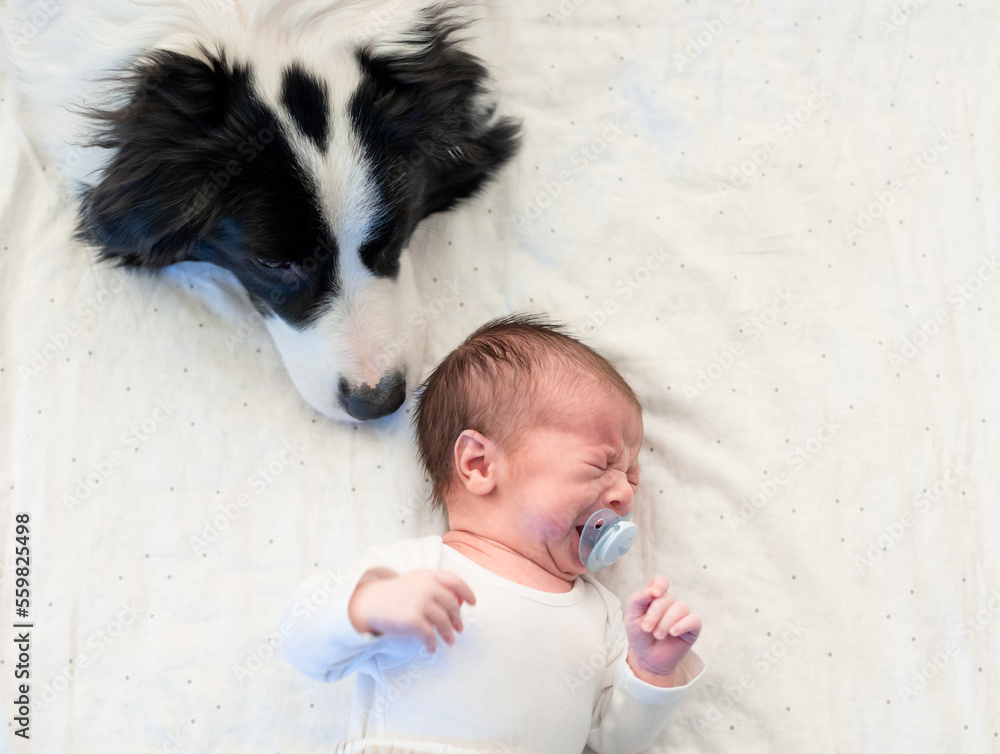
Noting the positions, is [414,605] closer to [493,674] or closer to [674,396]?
[493,674]

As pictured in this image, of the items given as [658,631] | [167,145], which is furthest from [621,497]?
[167,145]

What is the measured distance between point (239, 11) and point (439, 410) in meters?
0.77

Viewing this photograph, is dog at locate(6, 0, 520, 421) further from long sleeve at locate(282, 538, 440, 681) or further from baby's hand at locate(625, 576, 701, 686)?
baby's hand at locate(625, 576, 701, 686)

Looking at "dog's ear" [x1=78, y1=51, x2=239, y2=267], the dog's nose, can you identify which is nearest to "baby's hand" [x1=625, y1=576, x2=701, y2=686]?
the dog's nose

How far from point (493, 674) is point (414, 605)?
0.85ft

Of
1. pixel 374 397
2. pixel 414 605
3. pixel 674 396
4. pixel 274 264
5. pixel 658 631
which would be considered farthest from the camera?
pixel 674 396

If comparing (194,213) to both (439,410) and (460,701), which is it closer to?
(439,410)

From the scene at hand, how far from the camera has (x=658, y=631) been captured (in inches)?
55.4

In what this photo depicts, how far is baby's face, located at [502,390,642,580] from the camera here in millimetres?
1496

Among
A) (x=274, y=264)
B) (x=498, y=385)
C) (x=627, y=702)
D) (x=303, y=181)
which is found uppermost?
(x=303, y=181)

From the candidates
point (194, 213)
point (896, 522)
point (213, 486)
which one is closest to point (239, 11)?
point (194, 213)

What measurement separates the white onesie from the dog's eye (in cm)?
54

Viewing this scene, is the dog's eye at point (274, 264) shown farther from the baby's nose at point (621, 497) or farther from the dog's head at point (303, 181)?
the baby's nose at point (621, 497)

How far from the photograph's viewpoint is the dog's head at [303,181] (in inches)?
55.9
